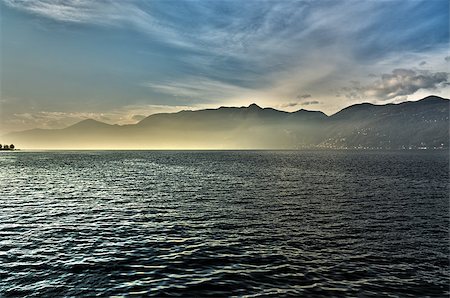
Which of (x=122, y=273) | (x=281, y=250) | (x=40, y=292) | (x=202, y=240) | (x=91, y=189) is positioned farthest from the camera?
(x=91, y=189)

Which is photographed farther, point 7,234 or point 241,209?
point 241,209

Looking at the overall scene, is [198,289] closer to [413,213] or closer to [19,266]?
[19,266]

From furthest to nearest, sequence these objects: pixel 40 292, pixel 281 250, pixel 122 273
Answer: pixel 281 250 → pixel 122 273 → pixel 40 292

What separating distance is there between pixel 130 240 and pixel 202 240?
7130 millimetres

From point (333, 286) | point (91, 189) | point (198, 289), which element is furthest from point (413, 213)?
point (91, 189)

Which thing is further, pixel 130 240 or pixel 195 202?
pixel 195 202

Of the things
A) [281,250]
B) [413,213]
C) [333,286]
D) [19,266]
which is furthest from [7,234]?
[413,213]

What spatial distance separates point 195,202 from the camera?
51438 mm

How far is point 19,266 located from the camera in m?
23.1

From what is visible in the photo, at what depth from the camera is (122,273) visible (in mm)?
21875

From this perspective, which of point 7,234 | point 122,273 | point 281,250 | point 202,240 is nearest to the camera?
point 122,273

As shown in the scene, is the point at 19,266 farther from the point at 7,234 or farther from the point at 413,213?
the point at 413,213

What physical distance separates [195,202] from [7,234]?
26524mm

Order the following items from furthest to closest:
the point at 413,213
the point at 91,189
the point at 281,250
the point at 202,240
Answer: the point at 91,189, the point at 413,213, the point at 202,240, the point at 281,250
